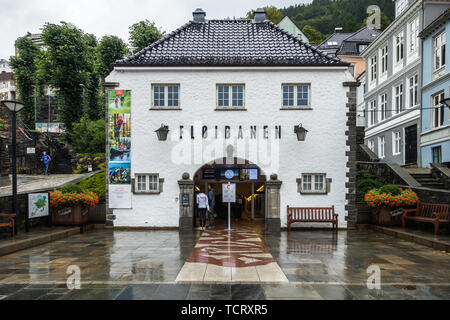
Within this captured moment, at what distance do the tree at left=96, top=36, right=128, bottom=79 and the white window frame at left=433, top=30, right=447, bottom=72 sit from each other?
23988 millimetres

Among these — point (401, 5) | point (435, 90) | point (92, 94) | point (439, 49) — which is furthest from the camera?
point (92, 94)

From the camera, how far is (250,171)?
52.1 feet

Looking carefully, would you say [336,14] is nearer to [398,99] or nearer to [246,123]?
[398,99]

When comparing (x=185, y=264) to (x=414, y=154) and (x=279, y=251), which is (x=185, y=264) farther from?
(x=414, y=154)

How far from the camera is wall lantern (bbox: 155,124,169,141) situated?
14550 millimetres

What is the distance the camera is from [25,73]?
141 ft

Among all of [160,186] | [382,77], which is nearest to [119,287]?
[160,186]

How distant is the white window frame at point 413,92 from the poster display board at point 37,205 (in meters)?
22.6

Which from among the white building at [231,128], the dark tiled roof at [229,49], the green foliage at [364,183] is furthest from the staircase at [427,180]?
the dark tiled roof at [229,49]

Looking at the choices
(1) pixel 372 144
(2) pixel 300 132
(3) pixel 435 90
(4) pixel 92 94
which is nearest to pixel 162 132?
(2) pixel 300 132

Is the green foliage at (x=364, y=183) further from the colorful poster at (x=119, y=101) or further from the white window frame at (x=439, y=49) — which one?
the colorful poster at (x=119, y=101)

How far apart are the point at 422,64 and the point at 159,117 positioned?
17.7 metres

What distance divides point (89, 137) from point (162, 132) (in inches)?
635
